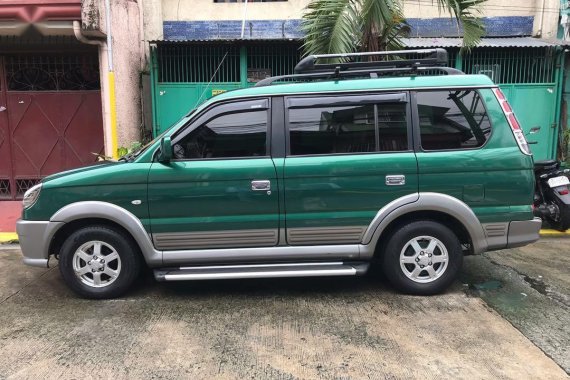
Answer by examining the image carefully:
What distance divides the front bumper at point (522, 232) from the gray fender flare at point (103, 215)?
3.34m

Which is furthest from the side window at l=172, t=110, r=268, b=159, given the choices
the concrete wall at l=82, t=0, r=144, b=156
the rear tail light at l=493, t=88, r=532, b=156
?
the concrete wall at l=82, t=0, r=144, b=156

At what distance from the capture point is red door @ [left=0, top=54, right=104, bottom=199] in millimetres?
9094

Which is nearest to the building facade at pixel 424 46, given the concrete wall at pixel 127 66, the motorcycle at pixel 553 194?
the concrete wall at pixel 127 66

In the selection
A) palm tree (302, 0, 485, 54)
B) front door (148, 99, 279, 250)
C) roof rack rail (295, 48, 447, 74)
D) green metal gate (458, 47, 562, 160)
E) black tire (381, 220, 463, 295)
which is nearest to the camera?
front door (148, 99, 279, 250)

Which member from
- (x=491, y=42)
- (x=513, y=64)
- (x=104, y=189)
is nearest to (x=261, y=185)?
(x=104, y=189)

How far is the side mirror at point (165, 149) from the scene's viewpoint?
4.37 meters

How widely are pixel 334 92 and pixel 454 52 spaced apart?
5273 millimetres

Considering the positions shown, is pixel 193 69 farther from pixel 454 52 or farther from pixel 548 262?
pixel 548 262

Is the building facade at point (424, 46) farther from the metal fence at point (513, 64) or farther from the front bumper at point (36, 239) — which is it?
the front bumper at point (36, 239)

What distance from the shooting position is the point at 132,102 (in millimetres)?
9109

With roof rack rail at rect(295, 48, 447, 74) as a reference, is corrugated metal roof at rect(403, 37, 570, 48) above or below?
above

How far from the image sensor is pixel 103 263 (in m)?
4.61

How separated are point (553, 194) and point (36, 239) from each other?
20.8 ft

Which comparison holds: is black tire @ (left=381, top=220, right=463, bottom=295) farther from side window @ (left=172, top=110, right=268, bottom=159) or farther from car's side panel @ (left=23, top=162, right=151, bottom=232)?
car's side panel @ (left=23, top=162, right=151, bottom=232)
